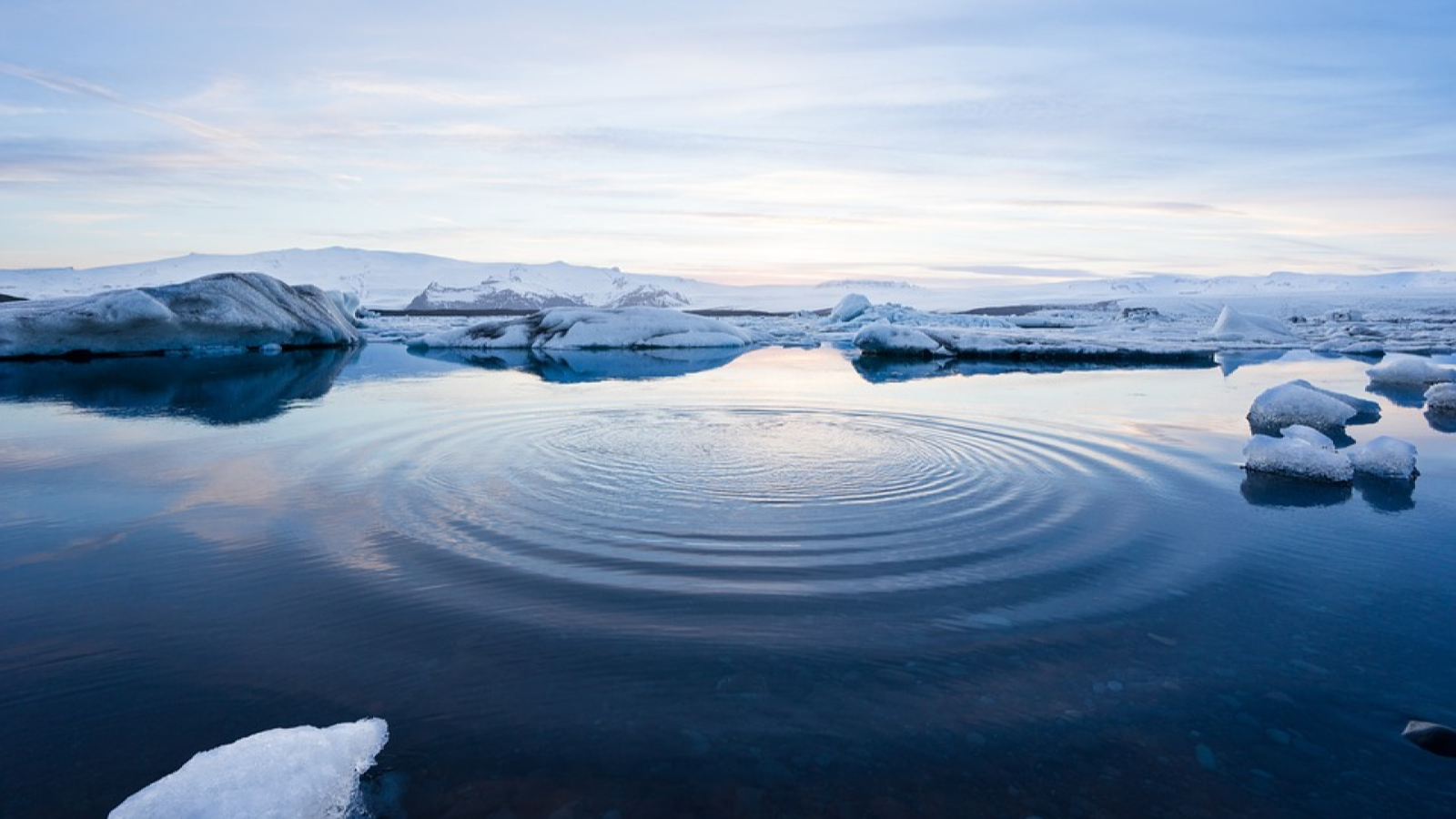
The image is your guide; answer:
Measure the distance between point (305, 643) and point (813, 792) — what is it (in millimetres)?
1975

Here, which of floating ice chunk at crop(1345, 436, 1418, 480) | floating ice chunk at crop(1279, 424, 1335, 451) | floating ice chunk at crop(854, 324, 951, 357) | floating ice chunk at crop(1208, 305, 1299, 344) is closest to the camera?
floating ice chunk at crop(1345, 436, 1418, 480)

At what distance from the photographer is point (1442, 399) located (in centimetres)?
927

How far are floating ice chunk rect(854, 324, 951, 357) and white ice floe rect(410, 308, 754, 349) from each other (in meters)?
4.54

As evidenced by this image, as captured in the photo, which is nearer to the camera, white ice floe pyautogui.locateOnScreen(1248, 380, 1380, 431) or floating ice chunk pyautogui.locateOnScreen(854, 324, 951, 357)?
white ice floe pyautogui.locateOnScreen(1248, 380, 1380, 431)

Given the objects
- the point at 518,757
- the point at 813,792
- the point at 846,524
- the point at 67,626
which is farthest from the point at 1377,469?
the point at 67,626

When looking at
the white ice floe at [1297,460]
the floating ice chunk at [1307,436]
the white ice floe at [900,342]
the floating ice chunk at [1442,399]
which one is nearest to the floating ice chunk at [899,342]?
the white ice floe at [900,342]

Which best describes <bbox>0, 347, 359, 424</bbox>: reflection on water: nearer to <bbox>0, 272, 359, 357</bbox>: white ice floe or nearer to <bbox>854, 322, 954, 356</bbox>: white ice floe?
<bbox>0, 272, 359, 357</bbox>: white ice floe

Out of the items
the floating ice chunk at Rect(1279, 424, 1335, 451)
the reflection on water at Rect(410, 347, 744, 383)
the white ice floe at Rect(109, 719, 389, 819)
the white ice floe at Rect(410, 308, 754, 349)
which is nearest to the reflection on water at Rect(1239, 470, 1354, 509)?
the floating ice chunk at Rect(1279, 424, 1335, 451)

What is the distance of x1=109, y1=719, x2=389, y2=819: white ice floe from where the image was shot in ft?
6.57

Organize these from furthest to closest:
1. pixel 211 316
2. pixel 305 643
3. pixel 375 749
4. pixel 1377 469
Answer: pixel 211 316 < pixel 1377 469 < pixel 305 643 < pixel 375 749

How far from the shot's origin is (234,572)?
3.75 metres

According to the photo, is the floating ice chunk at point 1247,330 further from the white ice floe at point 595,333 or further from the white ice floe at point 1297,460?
the white ice floe at point 1297,460

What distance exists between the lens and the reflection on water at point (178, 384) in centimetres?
905

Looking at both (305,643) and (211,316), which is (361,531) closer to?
A: (305,643)
